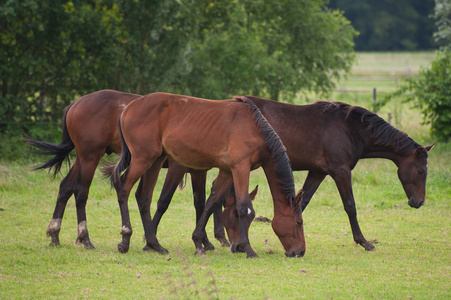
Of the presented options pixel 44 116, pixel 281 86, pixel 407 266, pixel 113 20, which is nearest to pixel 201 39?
pixel 281 86

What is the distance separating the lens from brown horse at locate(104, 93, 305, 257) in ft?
24.5

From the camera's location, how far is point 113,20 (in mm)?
16484

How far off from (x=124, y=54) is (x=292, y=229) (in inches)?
435

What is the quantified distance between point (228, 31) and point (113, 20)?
6.41m

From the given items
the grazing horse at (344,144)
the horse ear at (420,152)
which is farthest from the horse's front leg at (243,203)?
the horse ear at (420,152)

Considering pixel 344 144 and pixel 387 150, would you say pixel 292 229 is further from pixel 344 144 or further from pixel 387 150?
pixel 387 150

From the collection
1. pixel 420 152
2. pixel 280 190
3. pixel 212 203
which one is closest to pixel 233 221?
pixel 212 203

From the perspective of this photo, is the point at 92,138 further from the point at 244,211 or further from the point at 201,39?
the point at 201,39

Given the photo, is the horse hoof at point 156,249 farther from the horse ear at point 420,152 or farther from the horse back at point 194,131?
the horse ear at point 420,152

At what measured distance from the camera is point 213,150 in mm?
7598

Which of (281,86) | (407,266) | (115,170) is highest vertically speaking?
(115,170)

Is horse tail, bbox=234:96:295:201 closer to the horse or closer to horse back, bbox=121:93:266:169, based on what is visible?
horse back, bbox=121:93:266:169

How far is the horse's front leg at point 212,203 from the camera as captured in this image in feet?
25.3

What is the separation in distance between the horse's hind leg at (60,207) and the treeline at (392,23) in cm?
5903
